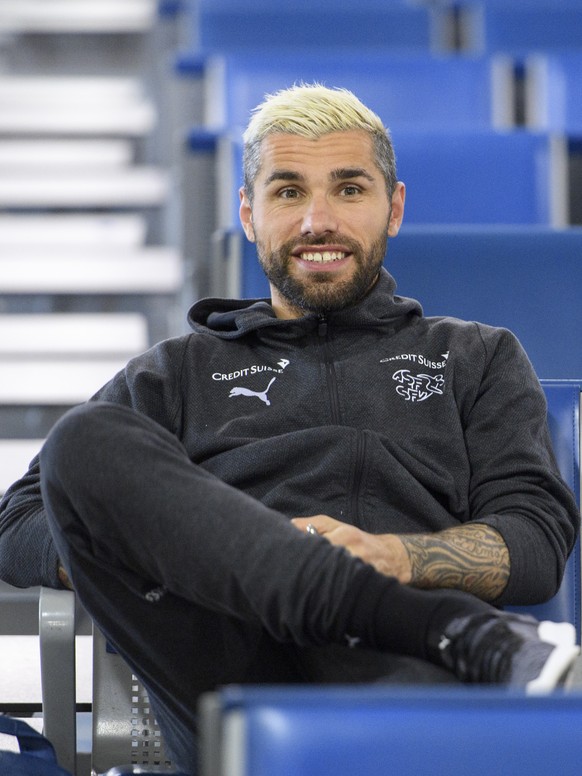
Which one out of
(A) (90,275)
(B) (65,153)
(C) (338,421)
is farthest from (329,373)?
(B) (65,153)

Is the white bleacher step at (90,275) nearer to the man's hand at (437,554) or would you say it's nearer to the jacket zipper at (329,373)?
the jacket zipper at (329,373)

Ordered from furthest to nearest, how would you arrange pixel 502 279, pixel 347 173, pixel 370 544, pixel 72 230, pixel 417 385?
pixel 72 230 < pixel 502 279 < pixel 347 173 < pixel 417 385 < pixel 370 544

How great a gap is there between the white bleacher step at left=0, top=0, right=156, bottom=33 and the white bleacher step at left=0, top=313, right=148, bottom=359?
48.0 inches

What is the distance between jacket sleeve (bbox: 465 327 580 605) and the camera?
1.23 meters

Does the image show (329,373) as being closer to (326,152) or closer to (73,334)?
(326,152)

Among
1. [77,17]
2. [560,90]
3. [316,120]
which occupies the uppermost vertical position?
[77,17]

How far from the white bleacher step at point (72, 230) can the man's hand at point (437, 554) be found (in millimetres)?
1727

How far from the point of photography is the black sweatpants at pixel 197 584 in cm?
97

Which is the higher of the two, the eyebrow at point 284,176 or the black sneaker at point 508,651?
the eyebrow at point 284,176

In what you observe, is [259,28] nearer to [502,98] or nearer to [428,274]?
[502,98]

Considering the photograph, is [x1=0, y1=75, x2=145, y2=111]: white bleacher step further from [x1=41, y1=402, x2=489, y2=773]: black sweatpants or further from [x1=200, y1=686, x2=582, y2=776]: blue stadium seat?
[x1=200, y1=686, x2=582, y2=776]: blue stadium seat

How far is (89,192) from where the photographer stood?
2928 millimetres

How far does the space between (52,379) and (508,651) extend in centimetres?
158

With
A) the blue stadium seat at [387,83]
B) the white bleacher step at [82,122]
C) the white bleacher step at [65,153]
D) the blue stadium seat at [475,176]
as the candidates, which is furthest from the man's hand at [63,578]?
the white bleacher step at [82,122]
